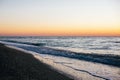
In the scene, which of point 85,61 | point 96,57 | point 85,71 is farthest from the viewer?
point 96,57

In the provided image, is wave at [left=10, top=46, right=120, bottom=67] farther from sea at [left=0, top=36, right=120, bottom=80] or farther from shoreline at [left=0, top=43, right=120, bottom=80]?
shoreline at [left=0, top=43, right=120, bottom=80]

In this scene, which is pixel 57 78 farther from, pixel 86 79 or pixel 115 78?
pixel 115 78

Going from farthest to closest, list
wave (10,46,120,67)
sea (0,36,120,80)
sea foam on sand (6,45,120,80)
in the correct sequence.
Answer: wave (10,46,120,67)
sea (0,36,120,80)
sea foam on sand (6,45,120,80)

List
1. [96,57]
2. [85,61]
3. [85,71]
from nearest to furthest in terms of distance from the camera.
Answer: [85,71] → [85,61] → [96,57]

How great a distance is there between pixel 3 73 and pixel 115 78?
5.29 meters

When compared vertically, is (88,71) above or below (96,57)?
above

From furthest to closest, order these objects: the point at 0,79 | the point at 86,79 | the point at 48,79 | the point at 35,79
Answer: the point at 86,79
the point at 48,79
the point at 35,79
the point at 0,79

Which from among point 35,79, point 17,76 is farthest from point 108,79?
point 17,76

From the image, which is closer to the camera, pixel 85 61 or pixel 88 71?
pixel 88 71

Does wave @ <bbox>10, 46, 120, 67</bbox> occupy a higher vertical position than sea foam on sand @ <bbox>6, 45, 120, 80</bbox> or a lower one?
lower

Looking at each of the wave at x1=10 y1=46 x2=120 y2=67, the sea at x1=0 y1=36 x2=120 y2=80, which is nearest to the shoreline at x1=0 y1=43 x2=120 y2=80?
the sea at x1=0 y1=36 x2=120 y2=80

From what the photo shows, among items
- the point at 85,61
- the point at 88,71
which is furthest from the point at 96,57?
the point at 88,71

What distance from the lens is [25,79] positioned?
319 inches

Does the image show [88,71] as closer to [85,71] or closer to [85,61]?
[85,71]
